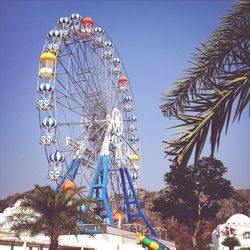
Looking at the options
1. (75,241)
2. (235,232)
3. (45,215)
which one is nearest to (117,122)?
(75,241)

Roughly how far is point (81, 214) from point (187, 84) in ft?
53.7

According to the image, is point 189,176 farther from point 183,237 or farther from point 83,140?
point 183,237

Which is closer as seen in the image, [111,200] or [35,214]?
[35,214]

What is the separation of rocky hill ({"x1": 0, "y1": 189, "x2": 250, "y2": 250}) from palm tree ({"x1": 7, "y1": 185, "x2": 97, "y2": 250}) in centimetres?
6039

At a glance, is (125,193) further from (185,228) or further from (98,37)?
(185,228)

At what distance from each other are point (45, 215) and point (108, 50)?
27.4m

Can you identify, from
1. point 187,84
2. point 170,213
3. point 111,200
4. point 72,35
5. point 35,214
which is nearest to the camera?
point 187,84

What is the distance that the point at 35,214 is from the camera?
67.3ft

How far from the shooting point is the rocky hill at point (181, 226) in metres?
85.3

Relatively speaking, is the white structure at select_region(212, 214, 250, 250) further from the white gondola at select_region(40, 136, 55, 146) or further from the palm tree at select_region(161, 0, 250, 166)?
the palm tree at select_region(161, 0, 250, 166)

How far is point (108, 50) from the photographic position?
43.8 m

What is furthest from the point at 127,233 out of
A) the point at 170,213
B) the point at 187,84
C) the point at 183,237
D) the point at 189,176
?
the point at 183,237

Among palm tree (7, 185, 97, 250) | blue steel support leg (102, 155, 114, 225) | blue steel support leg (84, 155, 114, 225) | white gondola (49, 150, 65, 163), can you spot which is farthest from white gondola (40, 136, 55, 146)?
palm tree (7, 185, 97, 250)

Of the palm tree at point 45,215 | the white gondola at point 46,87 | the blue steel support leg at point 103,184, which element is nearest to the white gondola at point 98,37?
the white gondola at point 46,87
